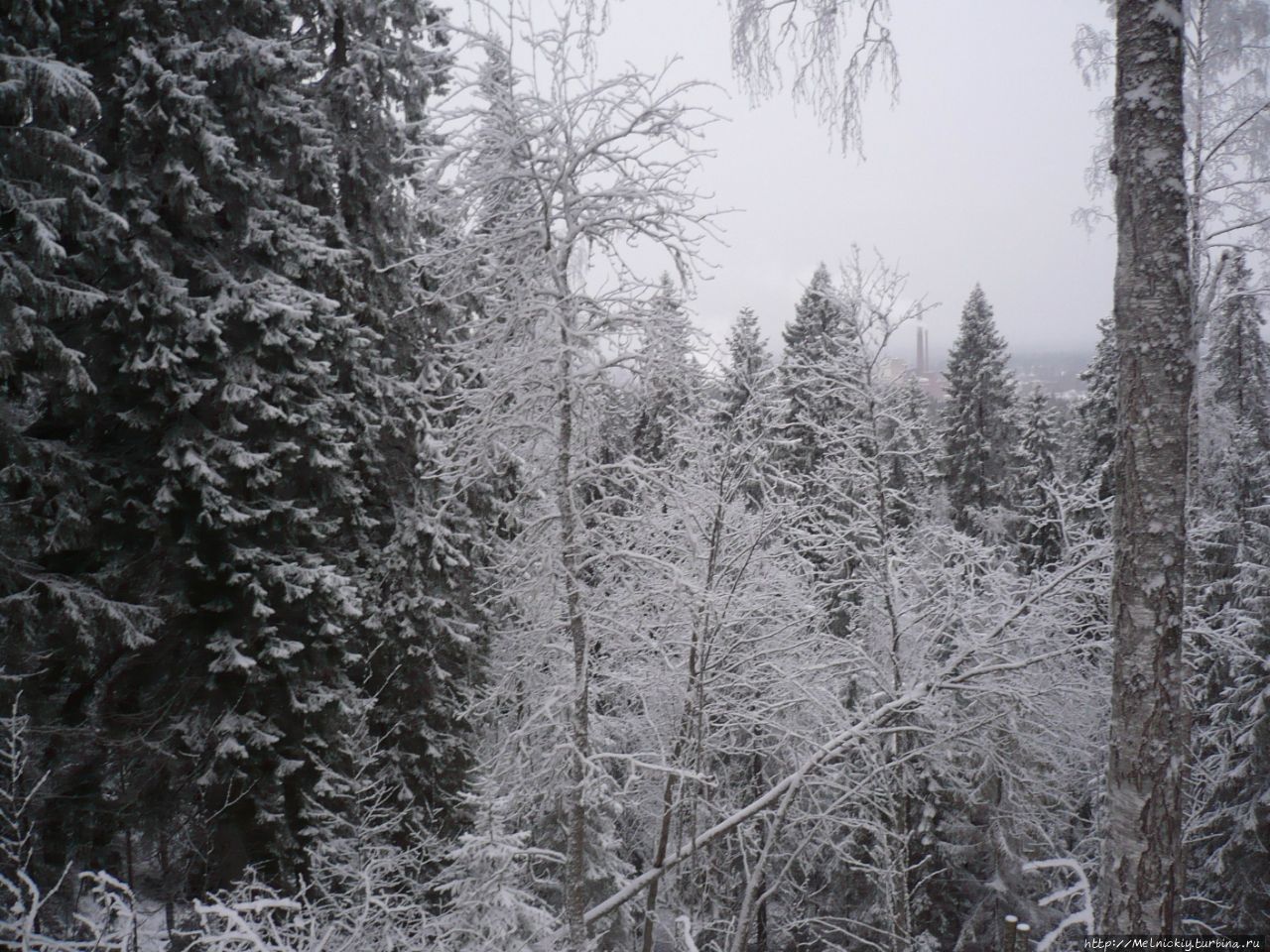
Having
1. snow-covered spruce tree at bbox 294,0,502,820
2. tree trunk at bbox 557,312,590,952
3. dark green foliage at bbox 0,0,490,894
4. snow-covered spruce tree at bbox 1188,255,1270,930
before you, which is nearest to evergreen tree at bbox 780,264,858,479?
tree trunk at bbox 557,312,590,952

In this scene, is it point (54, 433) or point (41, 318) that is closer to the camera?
point (41, 318)

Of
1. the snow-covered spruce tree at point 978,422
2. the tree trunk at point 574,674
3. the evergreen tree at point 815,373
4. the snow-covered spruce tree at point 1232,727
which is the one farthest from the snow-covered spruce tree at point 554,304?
the snow-covered spruce tree at point 978,422

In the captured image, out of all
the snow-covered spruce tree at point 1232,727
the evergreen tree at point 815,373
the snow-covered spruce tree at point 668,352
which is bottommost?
the snow-covered spruce tree at point 1232,727

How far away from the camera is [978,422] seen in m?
24.9

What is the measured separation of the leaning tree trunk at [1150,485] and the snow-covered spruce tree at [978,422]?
22.2m

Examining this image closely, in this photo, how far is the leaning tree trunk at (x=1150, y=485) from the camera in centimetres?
330

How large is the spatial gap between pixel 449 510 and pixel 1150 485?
984 centimetres

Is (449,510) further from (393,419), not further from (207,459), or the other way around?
(207,459)

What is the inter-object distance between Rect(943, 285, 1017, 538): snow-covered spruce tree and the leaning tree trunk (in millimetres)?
22234

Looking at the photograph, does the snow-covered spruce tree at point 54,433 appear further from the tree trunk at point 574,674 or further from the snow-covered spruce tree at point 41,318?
the tree trunk at point 574,674

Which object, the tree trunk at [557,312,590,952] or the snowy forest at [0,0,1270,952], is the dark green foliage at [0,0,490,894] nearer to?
the snowy forest at [0,0,1270,952]

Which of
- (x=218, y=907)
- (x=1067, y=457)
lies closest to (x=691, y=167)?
(x=218, y=907)

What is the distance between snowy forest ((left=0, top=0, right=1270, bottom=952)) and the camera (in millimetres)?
4918

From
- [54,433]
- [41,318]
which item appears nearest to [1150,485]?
[41,318]
